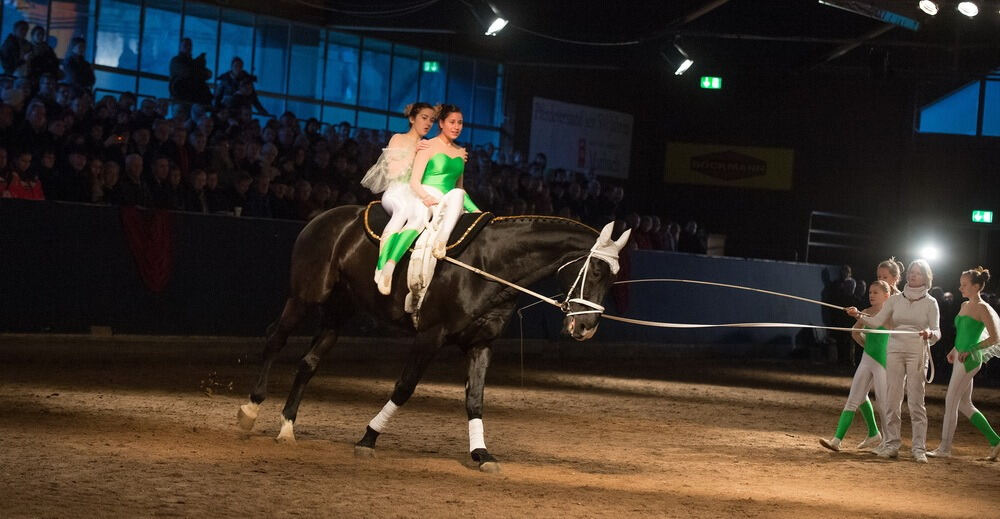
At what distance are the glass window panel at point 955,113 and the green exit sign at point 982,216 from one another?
Result: 235 centimetres

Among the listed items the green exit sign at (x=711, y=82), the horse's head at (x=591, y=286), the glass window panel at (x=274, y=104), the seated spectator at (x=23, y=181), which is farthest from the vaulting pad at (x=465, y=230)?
the green exit sign at (x=711, y=82)

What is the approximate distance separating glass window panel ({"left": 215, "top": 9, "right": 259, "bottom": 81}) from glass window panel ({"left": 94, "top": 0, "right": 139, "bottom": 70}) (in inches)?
83.1

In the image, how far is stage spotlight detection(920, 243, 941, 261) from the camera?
34344 millimetres

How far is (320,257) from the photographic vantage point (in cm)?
1063

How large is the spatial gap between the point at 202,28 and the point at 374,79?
557 centimetres

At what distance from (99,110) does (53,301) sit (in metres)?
3.01

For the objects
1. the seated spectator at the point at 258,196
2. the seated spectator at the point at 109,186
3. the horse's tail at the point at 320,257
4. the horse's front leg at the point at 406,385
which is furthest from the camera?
the seated spectator at the point at 258,196

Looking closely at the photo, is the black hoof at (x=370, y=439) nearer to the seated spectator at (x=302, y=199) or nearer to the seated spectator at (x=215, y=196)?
the seated spectator at (x=215, y=196)

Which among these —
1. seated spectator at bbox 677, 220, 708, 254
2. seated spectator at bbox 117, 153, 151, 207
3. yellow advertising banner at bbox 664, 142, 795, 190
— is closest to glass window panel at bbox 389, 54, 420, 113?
seated spectator at bbox 677, 220, 708, 254

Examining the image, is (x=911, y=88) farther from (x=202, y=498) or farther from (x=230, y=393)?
(x=202, y=498)

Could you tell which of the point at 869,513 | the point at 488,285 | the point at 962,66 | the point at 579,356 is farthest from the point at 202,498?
the point at 962,66

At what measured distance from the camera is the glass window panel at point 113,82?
83.2ft

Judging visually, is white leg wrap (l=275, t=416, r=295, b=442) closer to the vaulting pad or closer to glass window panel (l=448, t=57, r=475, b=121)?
the vaulting pad

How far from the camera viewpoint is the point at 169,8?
87.1 feet
